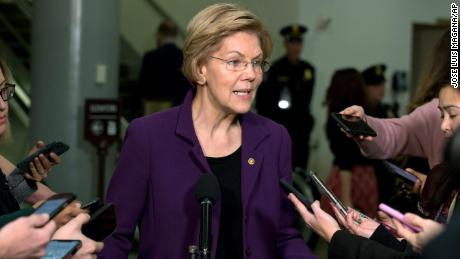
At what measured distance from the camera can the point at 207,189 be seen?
80.6 inches

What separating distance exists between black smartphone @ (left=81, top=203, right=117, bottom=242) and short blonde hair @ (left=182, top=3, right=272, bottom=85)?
0.69m

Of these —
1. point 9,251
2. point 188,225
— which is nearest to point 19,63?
point 188,225

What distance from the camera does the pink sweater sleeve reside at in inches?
121

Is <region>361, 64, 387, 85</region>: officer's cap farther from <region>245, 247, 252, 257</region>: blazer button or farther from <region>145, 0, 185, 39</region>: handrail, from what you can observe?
<region>245, 247, 252, 257</region>: blazer button

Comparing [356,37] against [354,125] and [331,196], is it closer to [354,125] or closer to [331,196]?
[354,125]

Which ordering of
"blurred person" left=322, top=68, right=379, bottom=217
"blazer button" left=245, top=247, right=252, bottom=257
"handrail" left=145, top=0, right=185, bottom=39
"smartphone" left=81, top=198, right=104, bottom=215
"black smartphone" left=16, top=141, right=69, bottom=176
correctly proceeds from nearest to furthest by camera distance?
"smartphone" left=81, top=198, right=104, bottom=215, "blazer button" left=245, top=247, right=252, bottom=257, "black smartphone" left=16, top=141, right=69, bottom=176, "blurred person" left=322, top=68, right=379, bottom=217, "handrail" left=145, top=0, right=185, bottom=39

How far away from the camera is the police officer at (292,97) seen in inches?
289

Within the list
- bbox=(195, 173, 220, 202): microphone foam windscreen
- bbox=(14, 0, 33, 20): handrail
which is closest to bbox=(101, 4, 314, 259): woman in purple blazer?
bbox=(195, 173, 220, 202): microphone foam windscreen

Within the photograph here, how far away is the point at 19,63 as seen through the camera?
8117 millimetres

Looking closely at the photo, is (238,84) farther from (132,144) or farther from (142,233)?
(142,233)

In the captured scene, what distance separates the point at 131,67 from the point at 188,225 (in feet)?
22.4

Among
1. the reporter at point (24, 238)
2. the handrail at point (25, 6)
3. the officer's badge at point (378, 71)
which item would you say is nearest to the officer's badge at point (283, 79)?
the officer's badge at point (378, 71)

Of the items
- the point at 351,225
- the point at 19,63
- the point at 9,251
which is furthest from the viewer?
the point at 19,63

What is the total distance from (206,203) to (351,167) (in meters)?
4.17
